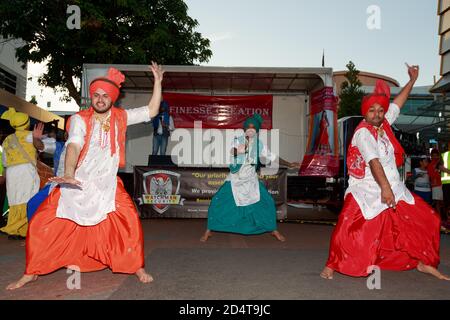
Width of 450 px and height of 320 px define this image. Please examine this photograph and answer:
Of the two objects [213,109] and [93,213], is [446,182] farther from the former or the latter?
[93,213]

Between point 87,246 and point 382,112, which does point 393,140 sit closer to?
point 382,112

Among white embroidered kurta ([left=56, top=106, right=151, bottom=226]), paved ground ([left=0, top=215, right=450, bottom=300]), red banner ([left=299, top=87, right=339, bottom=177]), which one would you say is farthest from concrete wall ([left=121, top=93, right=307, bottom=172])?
white embroidered kurta ([left=56, top=106, right=151, bottom=226])

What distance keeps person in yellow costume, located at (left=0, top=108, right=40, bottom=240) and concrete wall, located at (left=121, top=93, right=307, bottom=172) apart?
5.20 metres

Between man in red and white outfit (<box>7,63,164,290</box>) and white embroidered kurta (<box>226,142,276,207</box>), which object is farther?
white embroidered kurta (<box>226,142,276,207</box>)

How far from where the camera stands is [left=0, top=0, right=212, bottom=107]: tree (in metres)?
14.1

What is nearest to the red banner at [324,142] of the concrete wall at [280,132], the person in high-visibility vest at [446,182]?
the concrete wall at [280,132]

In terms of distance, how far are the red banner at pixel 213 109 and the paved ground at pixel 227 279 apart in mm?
6034

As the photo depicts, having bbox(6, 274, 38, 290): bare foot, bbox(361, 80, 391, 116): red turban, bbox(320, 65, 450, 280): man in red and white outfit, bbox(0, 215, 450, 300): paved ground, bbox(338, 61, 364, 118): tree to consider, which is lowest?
bbox(0, 215, 450, 300): paved ground

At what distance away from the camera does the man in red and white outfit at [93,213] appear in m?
3.90

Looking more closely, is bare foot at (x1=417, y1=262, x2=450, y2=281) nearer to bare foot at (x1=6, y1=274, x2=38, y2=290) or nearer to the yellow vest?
bare foot at (x1=6, y1=274, x2=38, y2=290)

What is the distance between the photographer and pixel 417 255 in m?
4.25

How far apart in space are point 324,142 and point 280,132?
2.48m
